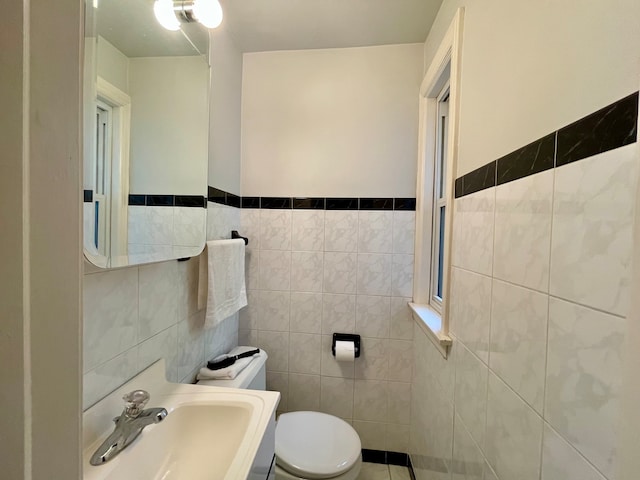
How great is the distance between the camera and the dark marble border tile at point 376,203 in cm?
172

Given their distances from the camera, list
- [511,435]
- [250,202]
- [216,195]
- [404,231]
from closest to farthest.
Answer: [511,435], [216,195], [404,231], [250,202]

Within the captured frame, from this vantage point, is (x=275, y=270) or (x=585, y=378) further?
(x=275, y=270)

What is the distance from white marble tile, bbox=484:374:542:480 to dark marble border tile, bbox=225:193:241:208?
145cm

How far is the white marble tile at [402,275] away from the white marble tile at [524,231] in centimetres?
92

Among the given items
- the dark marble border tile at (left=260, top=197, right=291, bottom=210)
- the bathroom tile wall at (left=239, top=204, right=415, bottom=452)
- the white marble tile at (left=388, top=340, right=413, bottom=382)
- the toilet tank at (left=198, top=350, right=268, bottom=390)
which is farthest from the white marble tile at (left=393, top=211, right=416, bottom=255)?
the toilet tank at (left=198, top=350, right=268, bottom=390)

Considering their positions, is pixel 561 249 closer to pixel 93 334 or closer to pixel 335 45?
pixel 93 334

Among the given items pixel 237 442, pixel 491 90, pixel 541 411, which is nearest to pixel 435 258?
pixel 491 90

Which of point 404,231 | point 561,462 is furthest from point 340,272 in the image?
point 561,462

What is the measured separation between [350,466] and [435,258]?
43.6 inches

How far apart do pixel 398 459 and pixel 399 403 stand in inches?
13.6

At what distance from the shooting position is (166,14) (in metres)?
1.04

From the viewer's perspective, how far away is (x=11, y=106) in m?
0.27

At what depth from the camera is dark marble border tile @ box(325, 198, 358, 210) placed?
1735mm

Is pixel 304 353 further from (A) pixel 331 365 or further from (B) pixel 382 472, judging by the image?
(B) pixel 382 472
